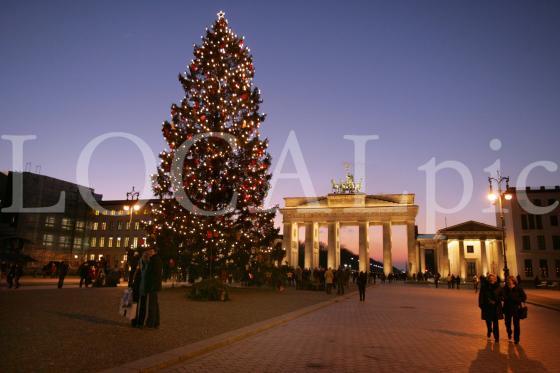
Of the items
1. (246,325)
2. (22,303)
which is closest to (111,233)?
(22,303)

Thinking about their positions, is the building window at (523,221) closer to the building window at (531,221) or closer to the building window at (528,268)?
the building window at (531,221)

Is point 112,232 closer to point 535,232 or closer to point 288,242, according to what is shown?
point 288,242

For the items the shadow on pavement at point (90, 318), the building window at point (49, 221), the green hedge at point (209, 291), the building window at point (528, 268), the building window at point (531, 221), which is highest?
the building window at point (531, 221)

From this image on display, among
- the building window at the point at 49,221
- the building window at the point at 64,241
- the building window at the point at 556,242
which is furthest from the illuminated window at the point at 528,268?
the building window at the point at 49,221

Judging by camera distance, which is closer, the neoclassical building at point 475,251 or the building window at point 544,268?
the building window at point 544,268

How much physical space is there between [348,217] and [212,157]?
60.7 metres

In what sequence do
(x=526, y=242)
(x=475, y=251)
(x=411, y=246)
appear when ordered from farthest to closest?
(x=475, y=251), (x=411, y=246), (x=526, y=242)

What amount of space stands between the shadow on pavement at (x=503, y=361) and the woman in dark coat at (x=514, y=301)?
0.57 m

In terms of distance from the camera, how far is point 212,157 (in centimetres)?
2520

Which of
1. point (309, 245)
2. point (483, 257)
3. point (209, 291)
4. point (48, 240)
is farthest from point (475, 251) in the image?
point (209, 291)

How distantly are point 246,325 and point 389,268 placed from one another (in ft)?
239

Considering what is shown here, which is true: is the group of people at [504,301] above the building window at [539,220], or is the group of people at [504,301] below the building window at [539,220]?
below

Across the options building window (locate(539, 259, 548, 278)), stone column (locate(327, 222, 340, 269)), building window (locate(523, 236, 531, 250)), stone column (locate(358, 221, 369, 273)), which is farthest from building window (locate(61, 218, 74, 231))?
building window (locate(539, 259, 548, 278))

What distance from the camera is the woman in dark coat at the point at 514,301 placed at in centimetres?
1086
